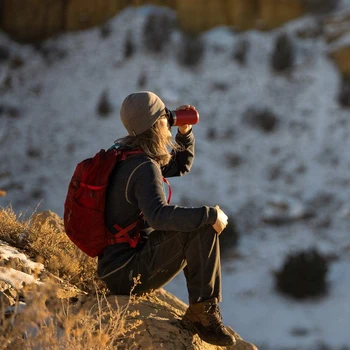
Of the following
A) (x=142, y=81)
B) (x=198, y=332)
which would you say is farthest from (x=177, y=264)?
(x=142, y=81)

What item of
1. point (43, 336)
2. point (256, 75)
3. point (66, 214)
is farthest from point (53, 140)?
point (43, 336)

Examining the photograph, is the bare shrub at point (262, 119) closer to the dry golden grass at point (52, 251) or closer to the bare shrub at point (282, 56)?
the bare shrub at point (282, 56)

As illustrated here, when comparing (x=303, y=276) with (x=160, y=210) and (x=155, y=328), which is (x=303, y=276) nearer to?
(x=155, y=328)

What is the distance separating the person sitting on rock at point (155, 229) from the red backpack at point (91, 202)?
0.04 metres

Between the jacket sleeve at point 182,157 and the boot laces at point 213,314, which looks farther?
the jacket sleeve at point 182,157

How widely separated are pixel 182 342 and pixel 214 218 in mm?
671

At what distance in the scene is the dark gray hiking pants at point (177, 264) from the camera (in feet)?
8.58

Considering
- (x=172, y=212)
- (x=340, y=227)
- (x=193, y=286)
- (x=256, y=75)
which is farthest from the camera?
(x=256, y=75)

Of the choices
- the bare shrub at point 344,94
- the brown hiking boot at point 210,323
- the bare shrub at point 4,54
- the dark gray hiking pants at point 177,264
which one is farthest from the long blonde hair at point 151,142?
the bare shrub at point 4,54

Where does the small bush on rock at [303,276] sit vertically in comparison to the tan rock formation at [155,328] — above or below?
above

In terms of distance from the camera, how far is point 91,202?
2703mm

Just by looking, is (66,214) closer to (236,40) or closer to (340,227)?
(340,227)

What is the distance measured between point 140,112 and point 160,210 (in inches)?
20.2

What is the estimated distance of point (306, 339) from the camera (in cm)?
589
